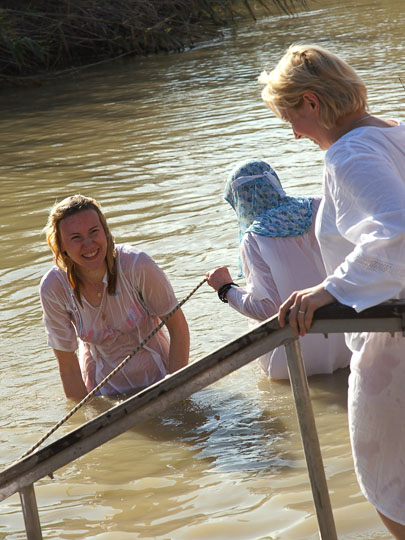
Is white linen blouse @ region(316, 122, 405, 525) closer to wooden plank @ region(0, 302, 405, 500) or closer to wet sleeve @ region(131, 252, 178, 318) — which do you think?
wooden plank @ region(0, 302, 405, 500)

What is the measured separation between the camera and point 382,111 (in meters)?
10.7

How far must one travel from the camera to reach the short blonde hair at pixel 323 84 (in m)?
2.40

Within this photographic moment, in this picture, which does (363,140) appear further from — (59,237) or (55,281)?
(55,281)

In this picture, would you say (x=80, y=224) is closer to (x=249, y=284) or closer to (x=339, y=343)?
(x=249, y=284)

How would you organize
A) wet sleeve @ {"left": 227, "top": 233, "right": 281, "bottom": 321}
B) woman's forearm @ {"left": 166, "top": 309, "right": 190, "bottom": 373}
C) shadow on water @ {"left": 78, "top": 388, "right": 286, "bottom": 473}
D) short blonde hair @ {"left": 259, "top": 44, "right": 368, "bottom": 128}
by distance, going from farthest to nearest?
1. woman's forearm @ {"left": 166, "top": 309, "right": 190, "bottom": 373}
2. wet sleeve @ {"left": 227, "top": 233, "right": 281, "bottom": 321}
3. shadow on water @ {"left": 78, "top": 388, "right": 286, "bottom": 473}
4. short blonde hair @ {"left": 259, "top": 44, "right": 368, "bottom": 128}

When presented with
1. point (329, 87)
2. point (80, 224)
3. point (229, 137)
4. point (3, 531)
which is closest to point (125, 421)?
point (329, 87)

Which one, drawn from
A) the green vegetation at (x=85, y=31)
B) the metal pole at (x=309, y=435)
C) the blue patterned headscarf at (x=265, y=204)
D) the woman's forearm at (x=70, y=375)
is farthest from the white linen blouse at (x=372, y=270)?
the green vegetation at (x=85, y=31)

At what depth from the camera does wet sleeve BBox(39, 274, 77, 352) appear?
4.74 meters

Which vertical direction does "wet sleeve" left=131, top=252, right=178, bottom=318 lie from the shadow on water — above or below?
above

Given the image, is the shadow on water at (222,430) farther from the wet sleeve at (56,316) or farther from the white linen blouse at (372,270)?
the white linen blouse at (372,270)

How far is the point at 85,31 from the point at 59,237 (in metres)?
16.3

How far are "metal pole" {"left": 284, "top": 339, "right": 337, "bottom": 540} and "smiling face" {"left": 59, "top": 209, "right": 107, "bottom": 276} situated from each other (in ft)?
7.97

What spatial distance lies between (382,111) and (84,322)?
22.6 feet

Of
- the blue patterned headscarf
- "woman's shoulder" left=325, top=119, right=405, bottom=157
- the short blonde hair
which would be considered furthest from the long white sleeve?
the blue patterned headscarf
